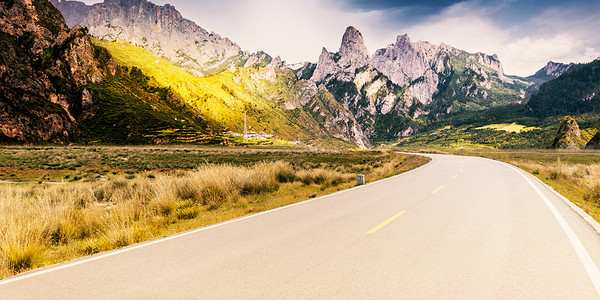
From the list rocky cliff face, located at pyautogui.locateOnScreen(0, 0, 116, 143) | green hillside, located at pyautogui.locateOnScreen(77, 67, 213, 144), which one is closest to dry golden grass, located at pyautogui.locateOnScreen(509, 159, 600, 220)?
green hillside, located at pyautogui.locateOnScreen(77, 67, 213, 144)

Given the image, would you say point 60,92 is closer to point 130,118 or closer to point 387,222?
point 130,118

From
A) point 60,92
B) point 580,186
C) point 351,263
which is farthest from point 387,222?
point 60,92

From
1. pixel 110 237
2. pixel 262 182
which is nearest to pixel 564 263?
pixel 110 237

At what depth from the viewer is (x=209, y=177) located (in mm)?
12523

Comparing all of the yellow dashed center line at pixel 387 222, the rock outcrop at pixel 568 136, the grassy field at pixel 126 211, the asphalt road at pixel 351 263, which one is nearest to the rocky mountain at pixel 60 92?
the grassy field at pixel 126 211

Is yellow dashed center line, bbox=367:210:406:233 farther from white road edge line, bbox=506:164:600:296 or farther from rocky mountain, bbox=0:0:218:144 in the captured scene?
rocky mountain, bbox=0:0:218:144

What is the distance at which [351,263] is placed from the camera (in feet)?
14.3

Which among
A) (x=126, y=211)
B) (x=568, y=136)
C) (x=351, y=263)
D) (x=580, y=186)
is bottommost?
(x=568, y=136)

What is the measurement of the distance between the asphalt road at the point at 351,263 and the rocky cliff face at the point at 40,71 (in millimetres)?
125837

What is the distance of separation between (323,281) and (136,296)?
233 cm

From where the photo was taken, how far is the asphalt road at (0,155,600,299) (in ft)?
11.5

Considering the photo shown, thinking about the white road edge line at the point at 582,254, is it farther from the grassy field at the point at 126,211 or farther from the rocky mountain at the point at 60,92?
the rocky mountain at the point at 60,92

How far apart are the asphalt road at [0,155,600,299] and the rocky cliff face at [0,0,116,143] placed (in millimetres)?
125837

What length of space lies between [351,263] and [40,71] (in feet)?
526
